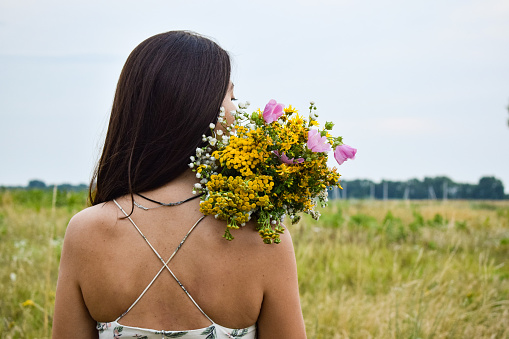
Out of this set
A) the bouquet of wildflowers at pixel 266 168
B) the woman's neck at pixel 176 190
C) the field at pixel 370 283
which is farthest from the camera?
the field at pixel 370 283

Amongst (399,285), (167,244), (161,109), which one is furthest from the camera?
(399,285)

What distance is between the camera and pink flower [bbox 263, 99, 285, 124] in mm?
1642

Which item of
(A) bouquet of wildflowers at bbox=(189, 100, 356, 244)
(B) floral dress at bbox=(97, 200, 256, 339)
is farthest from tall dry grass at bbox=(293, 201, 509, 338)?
(A) bouquet of wildflowers at bbox=(189, 100, 356, 244)

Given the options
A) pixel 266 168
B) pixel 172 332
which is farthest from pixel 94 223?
pixel 266 168

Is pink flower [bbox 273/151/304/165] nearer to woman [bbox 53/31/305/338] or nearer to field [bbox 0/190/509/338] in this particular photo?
woman [bbox 53/31/305/338]

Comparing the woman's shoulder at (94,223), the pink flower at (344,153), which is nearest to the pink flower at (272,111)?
the pink flower at (344,153)

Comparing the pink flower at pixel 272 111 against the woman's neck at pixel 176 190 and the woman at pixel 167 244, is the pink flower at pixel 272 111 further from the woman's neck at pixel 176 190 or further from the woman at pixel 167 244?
the woman's neck at pixel 176 190

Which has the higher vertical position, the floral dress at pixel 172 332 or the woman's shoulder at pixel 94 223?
the woman's shoulder at pixel 94 223

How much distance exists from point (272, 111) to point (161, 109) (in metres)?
0.38

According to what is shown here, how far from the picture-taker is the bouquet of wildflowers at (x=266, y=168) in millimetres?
1530

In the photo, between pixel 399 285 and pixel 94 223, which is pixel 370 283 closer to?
pixel 399 285

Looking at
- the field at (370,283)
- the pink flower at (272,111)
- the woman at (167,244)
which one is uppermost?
the pink flower at (272,111)

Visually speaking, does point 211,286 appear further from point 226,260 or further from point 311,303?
point 311,303

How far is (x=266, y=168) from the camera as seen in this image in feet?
5.34
